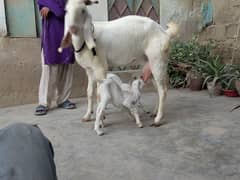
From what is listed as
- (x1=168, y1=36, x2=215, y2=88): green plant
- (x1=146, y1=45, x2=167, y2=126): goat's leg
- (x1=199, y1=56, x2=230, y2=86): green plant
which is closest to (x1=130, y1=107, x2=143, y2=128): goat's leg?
(x1=146, y1=45, x2=167, y2=126): goat's leg

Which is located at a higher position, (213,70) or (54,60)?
(54,60)

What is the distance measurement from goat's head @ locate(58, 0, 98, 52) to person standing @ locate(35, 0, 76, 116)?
0.62 metres

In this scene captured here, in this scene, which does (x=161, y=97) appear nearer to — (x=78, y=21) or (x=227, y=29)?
(x=78, y=21)

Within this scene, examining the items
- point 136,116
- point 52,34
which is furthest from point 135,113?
point 52,34

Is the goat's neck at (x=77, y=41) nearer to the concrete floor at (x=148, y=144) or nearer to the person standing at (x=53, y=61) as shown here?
the person standing at (x=53, y=61)

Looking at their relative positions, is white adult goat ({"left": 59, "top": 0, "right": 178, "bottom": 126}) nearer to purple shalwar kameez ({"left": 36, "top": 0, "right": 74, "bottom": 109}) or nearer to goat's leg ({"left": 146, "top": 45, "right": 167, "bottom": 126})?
goat's leg ({"left": 146, "top": 45, "right": 167, "bottom": 126})

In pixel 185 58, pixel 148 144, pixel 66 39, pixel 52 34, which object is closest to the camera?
pixel 148 144

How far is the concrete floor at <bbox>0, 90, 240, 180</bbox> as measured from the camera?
2.04 meters

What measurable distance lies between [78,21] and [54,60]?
2.87 feet

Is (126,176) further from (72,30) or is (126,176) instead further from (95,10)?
(95,10)

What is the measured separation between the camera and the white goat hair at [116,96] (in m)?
2.77

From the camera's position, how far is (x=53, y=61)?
3.45m

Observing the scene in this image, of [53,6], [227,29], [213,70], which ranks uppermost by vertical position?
[53,6]

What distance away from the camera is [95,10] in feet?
13.6
